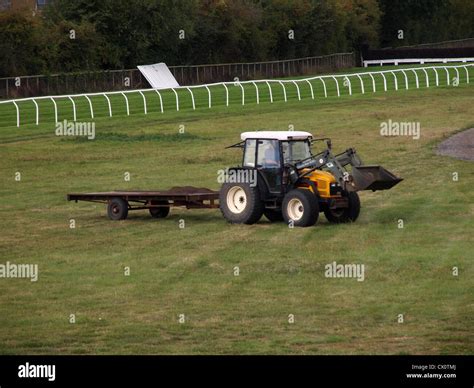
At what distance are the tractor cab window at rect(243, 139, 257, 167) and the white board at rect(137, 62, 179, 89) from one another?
153 feet

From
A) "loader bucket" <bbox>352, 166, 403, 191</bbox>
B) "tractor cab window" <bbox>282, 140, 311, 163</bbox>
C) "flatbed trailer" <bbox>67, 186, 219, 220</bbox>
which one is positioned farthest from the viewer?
"flatbed trailer" <bbox>67, 186, 219, 220</bbox>

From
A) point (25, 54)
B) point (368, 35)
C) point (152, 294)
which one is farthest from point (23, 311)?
point (368, 35)

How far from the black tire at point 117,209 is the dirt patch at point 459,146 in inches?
516

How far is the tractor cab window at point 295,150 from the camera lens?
83.7 feet

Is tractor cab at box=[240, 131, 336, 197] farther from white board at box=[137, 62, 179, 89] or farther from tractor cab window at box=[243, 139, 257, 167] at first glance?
white board at box=[137, 62, 179, 89]

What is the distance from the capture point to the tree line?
70.3 m

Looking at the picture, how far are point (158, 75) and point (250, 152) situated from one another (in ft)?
163

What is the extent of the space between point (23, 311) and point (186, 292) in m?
2.43

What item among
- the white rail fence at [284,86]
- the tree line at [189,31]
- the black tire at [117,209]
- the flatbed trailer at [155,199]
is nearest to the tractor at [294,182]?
the flatbed trailer at [155,199]

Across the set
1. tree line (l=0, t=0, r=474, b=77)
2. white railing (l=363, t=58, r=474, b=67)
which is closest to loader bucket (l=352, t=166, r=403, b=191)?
tree line (l=0, t=0, r=474, b=77)

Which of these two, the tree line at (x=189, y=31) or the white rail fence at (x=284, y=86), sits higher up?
the tree line at (x=189, y=31)

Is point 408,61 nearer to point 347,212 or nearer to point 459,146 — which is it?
point 459,146

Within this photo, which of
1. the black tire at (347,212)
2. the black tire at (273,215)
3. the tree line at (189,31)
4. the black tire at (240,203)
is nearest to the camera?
the black tire at (347,212)

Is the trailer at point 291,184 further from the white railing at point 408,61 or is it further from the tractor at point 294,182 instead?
the white railing at point 408,61
